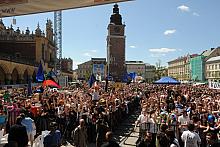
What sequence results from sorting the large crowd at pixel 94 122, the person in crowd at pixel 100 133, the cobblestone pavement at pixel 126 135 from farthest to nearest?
the cobblestone pavement at pixel 126 135
the person in crowd at pixel 100 133
the large crowd at pixel 94 122

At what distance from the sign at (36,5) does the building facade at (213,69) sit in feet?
355

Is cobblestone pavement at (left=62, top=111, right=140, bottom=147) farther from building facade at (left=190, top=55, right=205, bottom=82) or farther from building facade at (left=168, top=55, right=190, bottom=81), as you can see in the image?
building facade at (left=168, top=55, right=190, bottom=81)

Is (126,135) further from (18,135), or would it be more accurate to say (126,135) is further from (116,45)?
(116,45)

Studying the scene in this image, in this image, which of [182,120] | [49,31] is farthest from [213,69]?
[182,120]

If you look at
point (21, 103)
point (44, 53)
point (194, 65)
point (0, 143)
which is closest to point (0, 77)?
point (44, 53)

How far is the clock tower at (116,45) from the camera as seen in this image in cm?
10512

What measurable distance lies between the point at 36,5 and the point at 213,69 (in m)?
115

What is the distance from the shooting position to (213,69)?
11631cm

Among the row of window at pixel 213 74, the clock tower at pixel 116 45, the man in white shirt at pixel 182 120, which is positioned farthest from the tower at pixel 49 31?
the man in white shirt at pixel 182 120

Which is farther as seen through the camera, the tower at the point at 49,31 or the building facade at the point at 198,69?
the building facade at the point at 198,69

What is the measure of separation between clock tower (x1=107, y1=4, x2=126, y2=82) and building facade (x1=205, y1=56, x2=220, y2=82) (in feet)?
106

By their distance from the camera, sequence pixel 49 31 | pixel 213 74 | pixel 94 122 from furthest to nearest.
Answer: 1. pixel 213 74
2. pixel 49 31
3. pixel 94 122

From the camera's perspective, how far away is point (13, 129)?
8680mm

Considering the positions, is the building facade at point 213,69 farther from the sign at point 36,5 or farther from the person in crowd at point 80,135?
the sign at point 36,5
